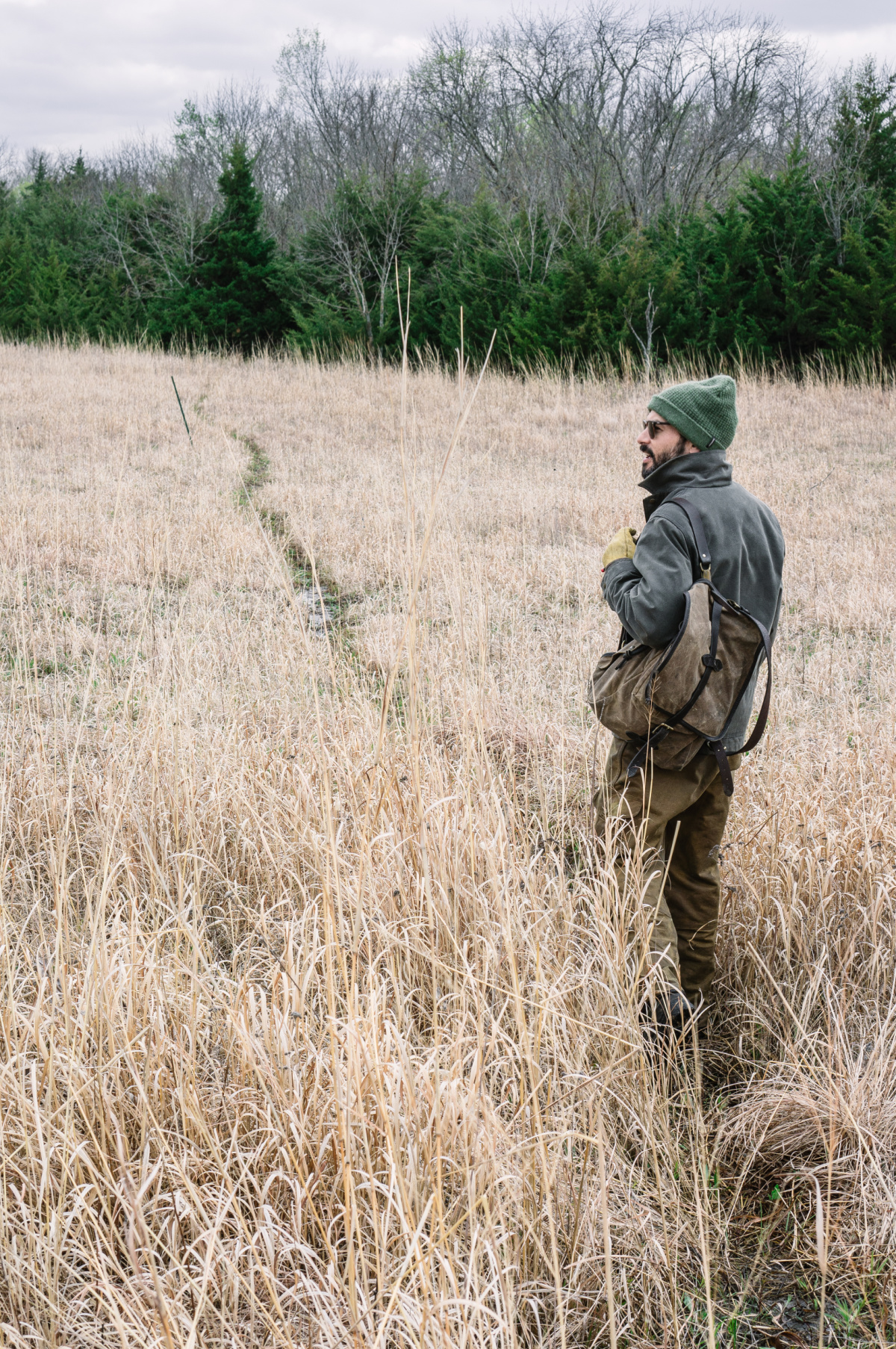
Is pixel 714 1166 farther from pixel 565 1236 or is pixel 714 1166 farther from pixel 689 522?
pixel 689 522

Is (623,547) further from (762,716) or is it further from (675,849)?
(675,849)

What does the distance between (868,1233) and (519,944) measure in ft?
2.92

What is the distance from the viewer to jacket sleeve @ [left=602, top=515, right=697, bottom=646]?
207cm

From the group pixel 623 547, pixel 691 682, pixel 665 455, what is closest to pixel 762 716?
pixel 691 682

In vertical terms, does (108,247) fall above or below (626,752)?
above

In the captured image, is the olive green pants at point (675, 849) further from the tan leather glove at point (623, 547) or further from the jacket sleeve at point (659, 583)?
the tan leather glove at point (623, 547)

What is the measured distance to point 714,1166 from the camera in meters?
1.97

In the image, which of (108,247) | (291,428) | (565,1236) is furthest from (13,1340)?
(108,247)

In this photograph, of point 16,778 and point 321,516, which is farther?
point 321,516

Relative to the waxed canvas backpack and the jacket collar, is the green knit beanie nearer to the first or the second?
the jacket collar

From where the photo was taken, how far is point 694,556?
83.6 inches

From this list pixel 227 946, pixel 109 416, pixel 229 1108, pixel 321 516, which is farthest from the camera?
pixel 109 416

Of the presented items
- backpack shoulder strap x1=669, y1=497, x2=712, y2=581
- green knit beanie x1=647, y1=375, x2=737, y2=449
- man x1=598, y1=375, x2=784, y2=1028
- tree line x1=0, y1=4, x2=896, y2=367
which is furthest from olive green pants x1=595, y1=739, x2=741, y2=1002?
tree line x1=0, y1=4, x2=896, y2=367

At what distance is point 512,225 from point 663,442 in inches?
683
